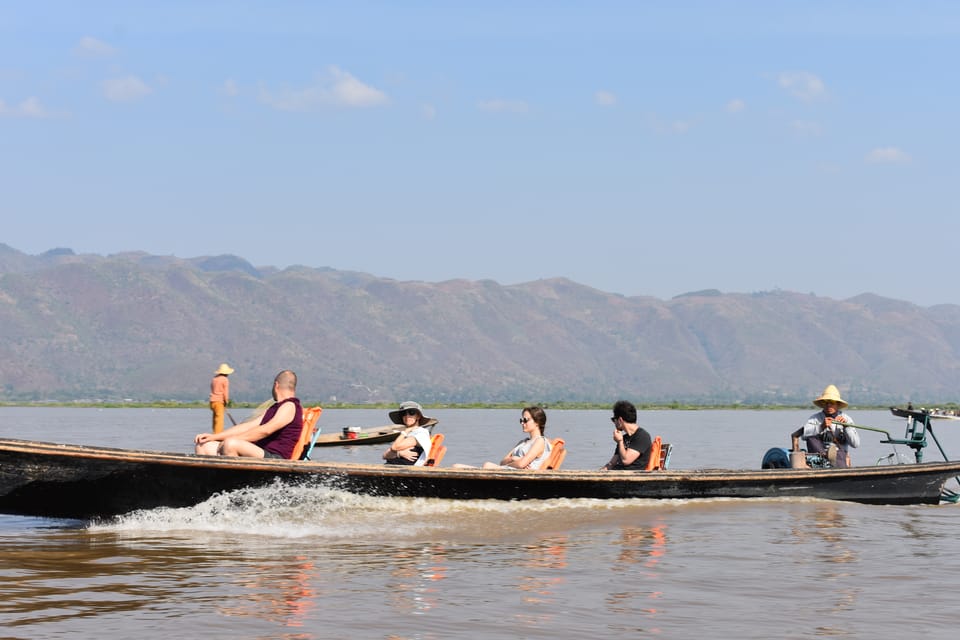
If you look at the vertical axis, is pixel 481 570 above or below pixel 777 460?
below

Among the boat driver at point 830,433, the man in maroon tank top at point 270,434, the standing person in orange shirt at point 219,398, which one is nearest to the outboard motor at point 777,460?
the boat driver at point 830,433

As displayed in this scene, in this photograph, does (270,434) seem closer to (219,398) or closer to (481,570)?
(481,570)

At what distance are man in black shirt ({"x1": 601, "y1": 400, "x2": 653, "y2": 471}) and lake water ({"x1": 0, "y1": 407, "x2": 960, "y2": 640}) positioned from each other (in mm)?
600

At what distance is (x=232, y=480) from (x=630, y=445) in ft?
18.6

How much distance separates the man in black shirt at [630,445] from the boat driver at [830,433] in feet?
8.66

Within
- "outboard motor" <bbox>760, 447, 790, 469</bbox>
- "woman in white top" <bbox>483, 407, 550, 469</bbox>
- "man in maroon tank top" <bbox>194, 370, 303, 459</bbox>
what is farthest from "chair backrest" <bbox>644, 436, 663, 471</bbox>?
"man in maroon tank top" <bbox>194, 370, 303, 459</bbox>

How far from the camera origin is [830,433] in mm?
19000

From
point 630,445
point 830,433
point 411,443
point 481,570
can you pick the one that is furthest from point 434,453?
point 830,433

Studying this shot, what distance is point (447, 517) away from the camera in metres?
15.8

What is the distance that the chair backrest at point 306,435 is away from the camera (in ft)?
50.1

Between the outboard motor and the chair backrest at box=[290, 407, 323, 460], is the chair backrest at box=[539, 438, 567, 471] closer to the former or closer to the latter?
the chair backrest at box=[290, 407, 323, 460]

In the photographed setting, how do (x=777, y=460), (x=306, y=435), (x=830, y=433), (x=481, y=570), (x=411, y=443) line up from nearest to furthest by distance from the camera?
(x=481, y=570) → (x=306, y=435) → (x=411, y=443) → (x=830, y=433) → (x=777, y=460)

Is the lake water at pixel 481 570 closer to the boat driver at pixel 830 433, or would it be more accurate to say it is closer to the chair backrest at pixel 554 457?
the chair backrest at pixel 554 457

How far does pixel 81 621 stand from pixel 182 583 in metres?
1.69
